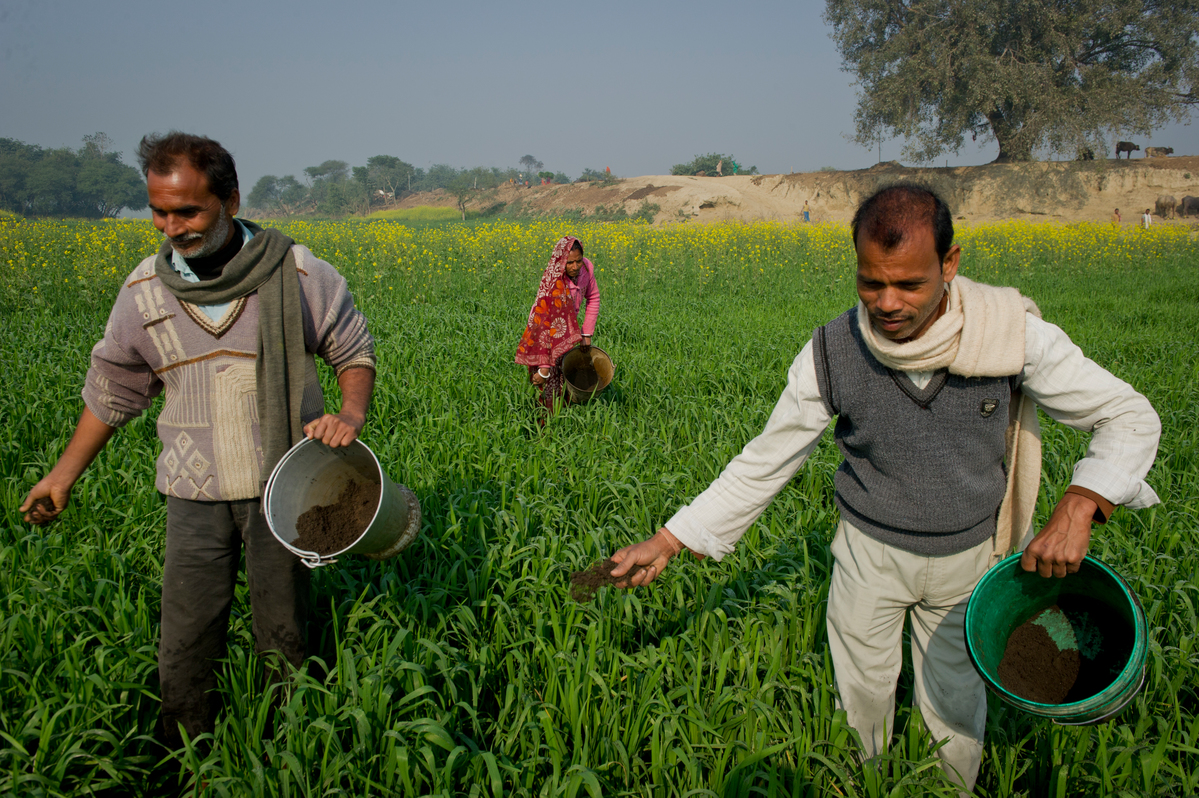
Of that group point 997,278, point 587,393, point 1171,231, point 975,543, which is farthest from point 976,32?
point 975,543

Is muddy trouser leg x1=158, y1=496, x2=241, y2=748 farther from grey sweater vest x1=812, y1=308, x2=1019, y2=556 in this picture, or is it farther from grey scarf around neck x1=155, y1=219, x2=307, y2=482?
grey sweater vest x1=812, y1=308, x2=1019, y2=556

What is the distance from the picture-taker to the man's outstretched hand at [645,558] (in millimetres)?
1627

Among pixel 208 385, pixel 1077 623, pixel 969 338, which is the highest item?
pixel 969 338

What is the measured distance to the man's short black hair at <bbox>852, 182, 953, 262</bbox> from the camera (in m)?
1.41

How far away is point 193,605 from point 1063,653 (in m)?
2.38

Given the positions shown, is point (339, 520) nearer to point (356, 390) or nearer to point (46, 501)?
point (356, 390)

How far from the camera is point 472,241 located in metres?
14.2

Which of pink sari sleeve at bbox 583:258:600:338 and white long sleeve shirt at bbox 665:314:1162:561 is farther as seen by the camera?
pink sari sleeve at bbox 583:258:600:338

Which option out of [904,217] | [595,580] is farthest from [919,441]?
[595,580]

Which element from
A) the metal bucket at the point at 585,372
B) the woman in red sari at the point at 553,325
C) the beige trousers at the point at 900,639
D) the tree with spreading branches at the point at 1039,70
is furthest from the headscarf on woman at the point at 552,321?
the tree with spreading branches at the point at 1039,70

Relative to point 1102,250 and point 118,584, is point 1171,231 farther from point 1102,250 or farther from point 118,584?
point 118,584

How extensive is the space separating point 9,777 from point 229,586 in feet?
2.13

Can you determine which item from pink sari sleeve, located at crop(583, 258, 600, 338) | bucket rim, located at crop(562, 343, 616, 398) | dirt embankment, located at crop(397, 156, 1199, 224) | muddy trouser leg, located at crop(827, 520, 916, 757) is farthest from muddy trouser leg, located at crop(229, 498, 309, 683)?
dirt embankment, located at crop(397, 156, 1199, 224)

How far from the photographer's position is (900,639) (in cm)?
183
